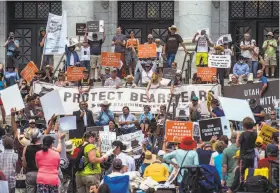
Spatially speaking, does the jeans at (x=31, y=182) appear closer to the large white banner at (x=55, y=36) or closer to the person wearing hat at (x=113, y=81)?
the person wearing hat at (x=113, y=81)

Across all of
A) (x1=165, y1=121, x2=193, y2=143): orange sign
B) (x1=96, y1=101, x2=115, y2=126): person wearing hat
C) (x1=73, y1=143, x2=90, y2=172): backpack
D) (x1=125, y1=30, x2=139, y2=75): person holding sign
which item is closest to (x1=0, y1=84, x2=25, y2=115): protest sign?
(x1=96, y1=101, x2=115, y2=126): person wearing hat

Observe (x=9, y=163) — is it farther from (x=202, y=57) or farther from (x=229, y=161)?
(x=202, y=57)

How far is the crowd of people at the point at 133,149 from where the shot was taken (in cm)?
2311

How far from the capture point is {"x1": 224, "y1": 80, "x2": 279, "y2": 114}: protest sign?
104 ft

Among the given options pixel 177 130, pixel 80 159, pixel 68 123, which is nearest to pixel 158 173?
pixel 80 159

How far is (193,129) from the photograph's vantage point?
29.0 metres

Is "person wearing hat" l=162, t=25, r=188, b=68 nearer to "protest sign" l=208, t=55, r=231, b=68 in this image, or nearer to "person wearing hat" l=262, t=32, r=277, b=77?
"protest sign" l=208, t=55, r=231, b=68

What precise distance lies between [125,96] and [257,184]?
576 inches

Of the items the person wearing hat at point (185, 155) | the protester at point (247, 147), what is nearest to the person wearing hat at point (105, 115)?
the person wearing hat at point (185, 155)

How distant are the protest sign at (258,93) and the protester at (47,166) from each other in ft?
28.4

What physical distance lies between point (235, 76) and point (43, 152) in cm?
1247

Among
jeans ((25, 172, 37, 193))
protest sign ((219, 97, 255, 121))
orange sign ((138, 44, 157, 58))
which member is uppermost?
orange sign ((138, 44, 157, 58))

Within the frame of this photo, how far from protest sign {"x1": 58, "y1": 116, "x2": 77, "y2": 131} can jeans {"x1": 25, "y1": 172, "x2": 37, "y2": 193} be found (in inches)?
187

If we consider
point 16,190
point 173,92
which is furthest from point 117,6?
point 16,190
